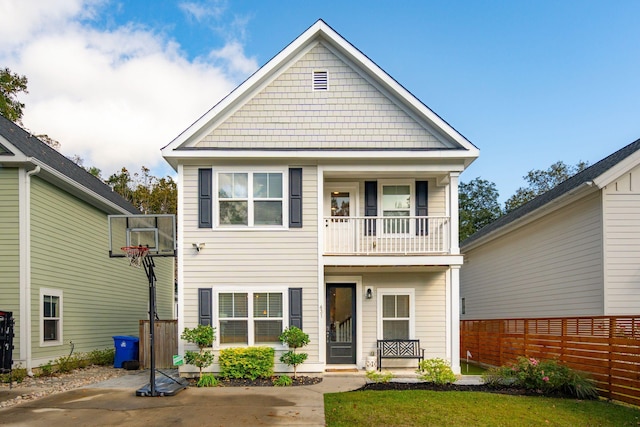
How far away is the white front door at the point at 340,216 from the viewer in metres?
13.0

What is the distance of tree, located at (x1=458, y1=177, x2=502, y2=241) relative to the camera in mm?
38156

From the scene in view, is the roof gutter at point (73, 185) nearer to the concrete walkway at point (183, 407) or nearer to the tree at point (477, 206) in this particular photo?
the concrete walkway at point (183, 407)

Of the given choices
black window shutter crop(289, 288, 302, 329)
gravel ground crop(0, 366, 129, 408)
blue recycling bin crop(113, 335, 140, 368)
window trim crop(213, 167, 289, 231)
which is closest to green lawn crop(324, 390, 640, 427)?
black window shutter crop(289, 288, 302, 329)

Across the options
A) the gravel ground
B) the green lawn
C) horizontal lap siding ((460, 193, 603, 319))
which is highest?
horizontal lap siding ((460, 193, 603, 319))

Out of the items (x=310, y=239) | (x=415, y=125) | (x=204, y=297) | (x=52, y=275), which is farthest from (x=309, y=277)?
(x=52, y=275)

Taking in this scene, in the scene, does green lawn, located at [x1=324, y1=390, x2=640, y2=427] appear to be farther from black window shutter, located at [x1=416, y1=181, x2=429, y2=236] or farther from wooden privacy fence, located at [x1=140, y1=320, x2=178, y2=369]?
wooden privacy fence, located at [x1=140, y1=320, x2=178, y2=369]

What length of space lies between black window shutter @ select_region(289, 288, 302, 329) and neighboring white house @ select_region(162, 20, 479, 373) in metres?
0.03

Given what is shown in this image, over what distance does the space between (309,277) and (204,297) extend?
2500 millimetres

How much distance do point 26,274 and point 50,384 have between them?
8.63 feet

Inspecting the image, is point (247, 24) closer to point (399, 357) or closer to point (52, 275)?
point (52, 275)

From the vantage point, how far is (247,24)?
18281 mm

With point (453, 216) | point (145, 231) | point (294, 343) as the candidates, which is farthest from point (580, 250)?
point (145, 231)

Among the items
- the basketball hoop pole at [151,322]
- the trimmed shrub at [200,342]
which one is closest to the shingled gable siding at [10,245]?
the basketball hoop pole at [151,322]

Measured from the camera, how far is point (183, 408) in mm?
8969
